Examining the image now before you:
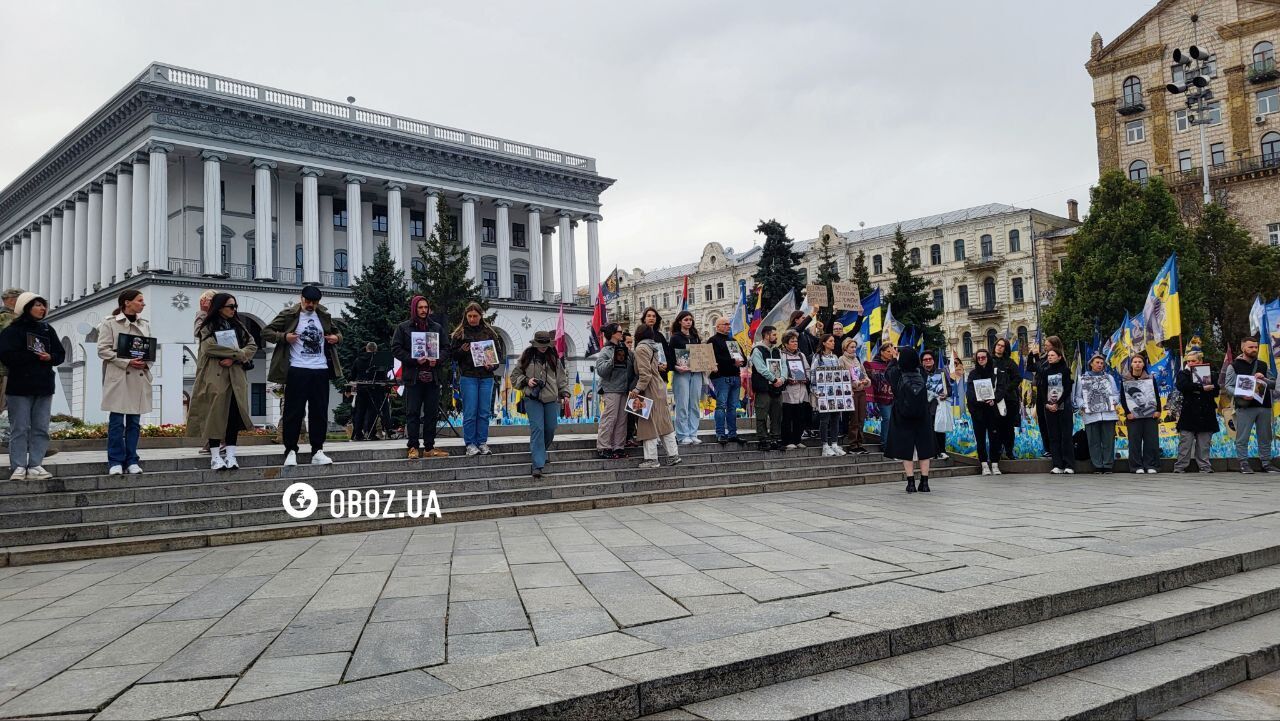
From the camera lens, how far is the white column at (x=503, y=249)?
53.1 m

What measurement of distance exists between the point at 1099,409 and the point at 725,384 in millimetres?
5807

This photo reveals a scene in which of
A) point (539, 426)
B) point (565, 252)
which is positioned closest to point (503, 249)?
point (565, 252)

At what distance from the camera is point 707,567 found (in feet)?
17.8

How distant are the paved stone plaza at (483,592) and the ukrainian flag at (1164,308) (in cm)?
739

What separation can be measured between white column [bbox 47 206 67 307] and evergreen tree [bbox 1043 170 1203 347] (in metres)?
56.6

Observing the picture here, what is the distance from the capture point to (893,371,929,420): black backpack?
10.3m

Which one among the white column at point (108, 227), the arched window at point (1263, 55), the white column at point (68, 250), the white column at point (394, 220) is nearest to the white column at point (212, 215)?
the white column at point (108, 227)

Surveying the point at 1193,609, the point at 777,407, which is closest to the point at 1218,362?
the point at 777,407

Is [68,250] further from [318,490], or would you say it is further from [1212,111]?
[1212,111]

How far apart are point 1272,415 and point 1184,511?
22.0ft

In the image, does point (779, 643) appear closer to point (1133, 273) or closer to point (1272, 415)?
point (1272, 415)

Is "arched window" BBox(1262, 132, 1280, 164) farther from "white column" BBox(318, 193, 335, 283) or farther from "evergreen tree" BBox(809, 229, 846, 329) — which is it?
"white column" BBox(318, 193, 335, 283)

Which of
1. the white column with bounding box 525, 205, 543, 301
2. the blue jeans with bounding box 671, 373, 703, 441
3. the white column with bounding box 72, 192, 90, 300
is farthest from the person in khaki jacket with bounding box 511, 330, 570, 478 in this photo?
the white column with bounding box 72, 192, 90, 300

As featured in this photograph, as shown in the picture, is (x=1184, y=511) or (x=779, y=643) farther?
(x=1184, y=511)
